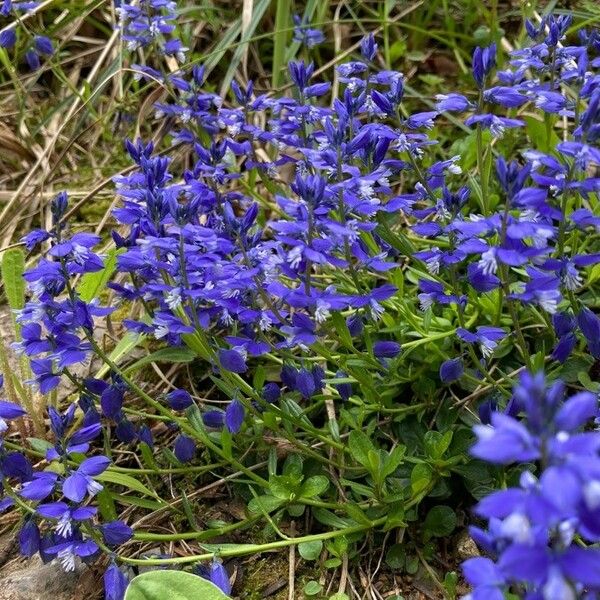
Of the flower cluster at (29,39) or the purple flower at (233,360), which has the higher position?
the flower cluster at (29,39)

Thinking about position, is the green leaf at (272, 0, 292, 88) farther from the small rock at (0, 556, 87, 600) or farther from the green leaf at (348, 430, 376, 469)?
the small rock at (0, 556, 87, 600)

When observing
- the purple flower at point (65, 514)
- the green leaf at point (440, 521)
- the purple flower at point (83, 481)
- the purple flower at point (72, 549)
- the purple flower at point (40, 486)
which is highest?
the purple flower at point (83, 481)

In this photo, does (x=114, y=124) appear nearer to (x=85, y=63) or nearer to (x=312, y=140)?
(x=85, y=63)

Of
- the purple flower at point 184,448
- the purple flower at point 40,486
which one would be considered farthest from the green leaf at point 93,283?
the purple flower at point 40,486

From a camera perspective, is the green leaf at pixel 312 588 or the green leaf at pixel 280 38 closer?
the green leaf at pixel 312 588

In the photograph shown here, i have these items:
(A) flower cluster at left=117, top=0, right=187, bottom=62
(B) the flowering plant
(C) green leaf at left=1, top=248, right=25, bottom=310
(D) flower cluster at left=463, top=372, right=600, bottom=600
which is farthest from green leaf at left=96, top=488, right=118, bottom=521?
(A) flower cluster at left=117, top=0, right=187, bottom=62

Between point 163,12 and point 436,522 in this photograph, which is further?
point 163,12

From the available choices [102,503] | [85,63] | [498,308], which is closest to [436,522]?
[498,308]

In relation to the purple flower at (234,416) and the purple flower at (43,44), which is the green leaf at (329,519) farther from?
the purple flower at (43,44)
